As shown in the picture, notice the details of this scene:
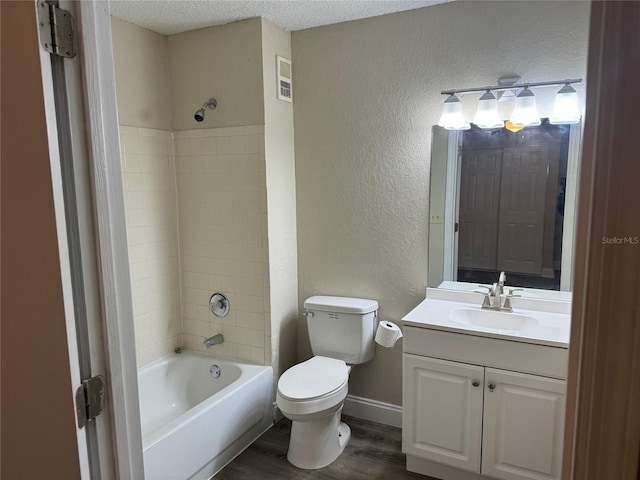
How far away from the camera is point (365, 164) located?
2.71m

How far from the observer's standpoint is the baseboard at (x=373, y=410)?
2.80 meters

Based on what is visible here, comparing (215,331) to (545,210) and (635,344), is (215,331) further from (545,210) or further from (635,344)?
(635,344)

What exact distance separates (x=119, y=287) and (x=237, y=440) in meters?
1.83

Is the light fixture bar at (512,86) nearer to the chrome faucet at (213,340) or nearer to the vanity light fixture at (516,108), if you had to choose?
the vanity light fixture at (516,108)

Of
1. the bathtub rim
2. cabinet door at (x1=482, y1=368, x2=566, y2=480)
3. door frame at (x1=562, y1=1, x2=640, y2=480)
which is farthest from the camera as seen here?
the bathtub rim

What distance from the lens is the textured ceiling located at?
91.6 inches

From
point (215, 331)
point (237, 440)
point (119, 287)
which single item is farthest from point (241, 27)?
point (237, 440)

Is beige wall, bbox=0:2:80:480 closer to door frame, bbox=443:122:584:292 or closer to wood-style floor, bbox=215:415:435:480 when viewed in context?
wood-style floor, bbox=215:415:435:480

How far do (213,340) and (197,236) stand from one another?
2.20 feet

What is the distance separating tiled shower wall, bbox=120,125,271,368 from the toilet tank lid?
0.28m

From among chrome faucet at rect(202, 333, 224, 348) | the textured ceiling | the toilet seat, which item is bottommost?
the toilet seat

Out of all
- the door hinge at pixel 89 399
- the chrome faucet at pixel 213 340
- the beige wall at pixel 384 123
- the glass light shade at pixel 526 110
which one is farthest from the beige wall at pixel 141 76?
the glass light shade at pixel 526 110

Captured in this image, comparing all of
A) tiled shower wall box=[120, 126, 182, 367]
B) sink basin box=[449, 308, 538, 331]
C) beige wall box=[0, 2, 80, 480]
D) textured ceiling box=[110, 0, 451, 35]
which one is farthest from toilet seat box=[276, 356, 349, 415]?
textured ceiling box=[110, 0, 451, 35]

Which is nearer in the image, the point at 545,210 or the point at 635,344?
the point at 635,344
